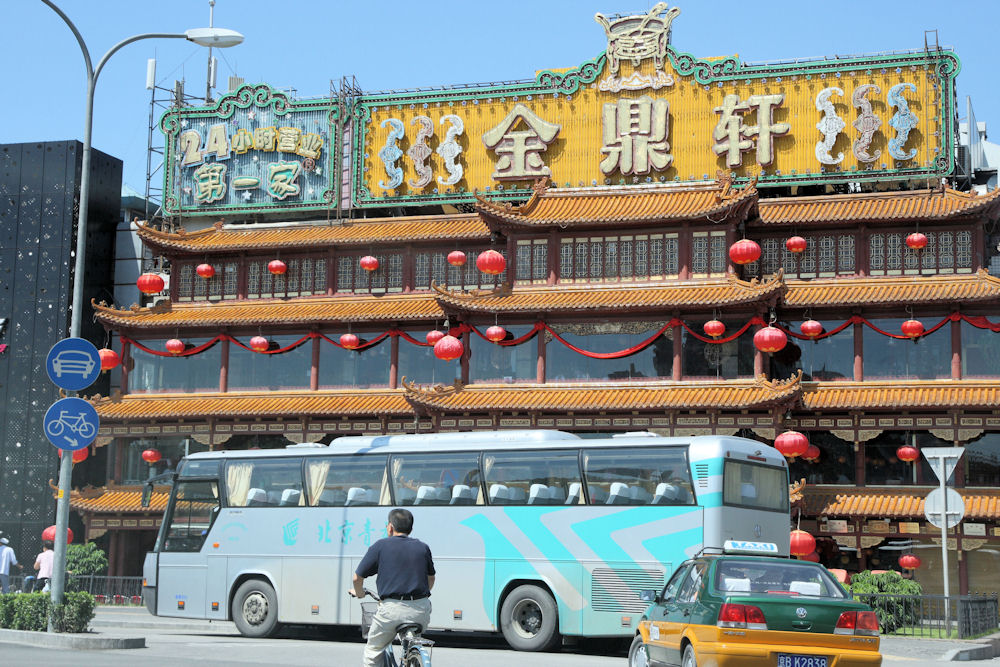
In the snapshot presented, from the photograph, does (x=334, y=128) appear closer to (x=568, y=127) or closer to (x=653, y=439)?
(x=568, y=127)

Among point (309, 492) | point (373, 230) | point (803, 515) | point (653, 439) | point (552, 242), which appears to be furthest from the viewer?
point (373, 230)

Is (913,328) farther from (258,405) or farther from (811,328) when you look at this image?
(258,405)

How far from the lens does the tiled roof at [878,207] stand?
112ft

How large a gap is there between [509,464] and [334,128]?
21.7 m

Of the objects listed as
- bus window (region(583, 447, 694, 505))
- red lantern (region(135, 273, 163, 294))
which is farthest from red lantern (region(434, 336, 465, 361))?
bus window (region(583, 447, 694, 505))

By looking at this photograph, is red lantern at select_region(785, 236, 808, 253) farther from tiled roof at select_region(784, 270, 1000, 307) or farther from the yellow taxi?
the yellow taxi

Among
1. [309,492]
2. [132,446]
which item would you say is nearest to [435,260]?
[132,446]

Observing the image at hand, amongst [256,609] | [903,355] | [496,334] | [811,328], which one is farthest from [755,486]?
[496,334]

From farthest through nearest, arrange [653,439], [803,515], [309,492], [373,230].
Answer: [373,230]
[803,515]
[309,492]
[653,439]

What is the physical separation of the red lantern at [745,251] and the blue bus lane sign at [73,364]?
790 inches

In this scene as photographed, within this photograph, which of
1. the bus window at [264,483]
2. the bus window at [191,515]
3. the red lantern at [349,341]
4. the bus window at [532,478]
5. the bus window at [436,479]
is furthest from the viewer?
the red lantern at [349,341]

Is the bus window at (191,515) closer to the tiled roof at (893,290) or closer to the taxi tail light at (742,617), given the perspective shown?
the taxi tail light at (742,617)

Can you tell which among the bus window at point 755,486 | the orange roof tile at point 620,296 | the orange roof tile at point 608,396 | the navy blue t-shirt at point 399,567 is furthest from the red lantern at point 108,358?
the navy blue t-shirt at point 399,567

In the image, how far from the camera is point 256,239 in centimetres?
→ 4050
